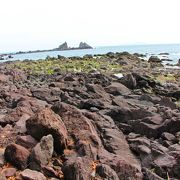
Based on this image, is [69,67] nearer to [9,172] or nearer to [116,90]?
[116,90]

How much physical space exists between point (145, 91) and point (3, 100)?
9.81m

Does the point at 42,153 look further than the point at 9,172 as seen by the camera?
Yes

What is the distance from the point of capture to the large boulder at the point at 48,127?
12.3 metres

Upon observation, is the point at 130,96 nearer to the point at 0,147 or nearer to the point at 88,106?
the point at 88,106

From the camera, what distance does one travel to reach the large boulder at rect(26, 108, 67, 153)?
40.4ft

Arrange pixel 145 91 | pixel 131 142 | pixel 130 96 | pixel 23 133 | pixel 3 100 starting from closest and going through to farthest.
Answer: pixel 23 133
pixel 131 142
pixel 3 100
pixel 130 96
pixel 145 91

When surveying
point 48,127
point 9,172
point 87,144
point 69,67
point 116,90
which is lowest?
point 69,67

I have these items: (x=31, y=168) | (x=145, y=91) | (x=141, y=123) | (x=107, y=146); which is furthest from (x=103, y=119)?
(x=145, y=91)

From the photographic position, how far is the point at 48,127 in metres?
12.3

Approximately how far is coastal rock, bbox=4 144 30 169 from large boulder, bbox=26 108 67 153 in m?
0.89

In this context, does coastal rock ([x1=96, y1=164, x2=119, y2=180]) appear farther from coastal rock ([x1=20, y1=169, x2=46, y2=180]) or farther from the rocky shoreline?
coastal rock ([x1=20, y1=169, x2=46, y2=180])

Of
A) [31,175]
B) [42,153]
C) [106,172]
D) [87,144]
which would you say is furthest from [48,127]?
[106,172]

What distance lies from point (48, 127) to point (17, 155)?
1.29 m

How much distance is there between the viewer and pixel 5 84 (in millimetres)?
28469
